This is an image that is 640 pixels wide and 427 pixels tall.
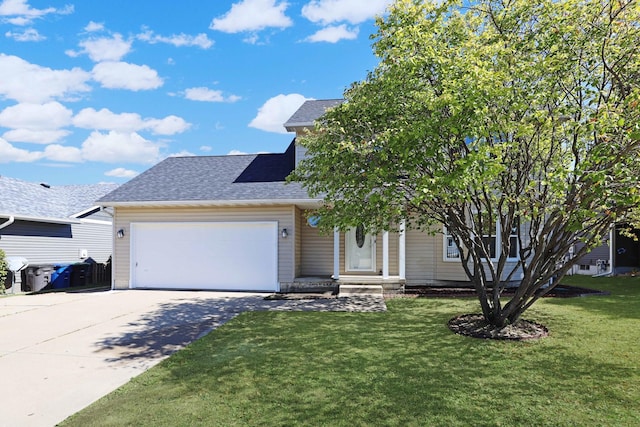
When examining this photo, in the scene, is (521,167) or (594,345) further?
(521,167)

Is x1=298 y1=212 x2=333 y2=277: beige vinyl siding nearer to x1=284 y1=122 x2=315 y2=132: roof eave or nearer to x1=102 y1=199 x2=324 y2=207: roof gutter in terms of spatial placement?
x1=102 y1=199 x2=324 y2=207: roof gutter

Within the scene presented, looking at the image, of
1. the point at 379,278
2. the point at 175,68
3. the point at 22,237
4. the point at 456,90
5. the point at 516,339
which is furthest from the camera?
the point at 175,68

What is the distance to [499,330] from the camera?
6.59 metres

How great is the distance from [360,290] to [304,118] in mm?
6283

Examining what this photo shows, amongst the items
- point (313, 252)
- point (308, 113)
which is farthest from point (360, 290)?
point (308, 113)

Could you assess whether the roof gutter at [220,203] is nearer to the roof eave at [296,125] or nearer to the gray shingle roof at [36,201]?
the gray shingle roof at [36,201]

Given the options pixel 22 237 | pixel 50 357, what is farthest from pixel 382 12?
pixel 22 237

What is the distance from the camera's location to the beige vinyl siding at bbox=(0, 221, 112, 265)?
1366 cm

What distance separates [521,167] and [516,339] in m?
3.10

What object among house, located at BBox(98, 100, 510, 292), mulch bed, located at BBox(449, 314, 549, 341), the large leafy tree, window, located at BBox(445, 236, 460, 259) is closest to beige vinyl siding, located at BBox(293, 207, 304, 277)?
house, located at BBox(98, 100, 510, 292)

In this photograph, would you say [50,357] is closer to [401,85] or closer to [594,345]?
[401,85]

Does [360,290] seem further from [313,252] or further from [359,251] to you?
[313,252]

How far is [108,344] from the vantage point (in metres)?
6.27

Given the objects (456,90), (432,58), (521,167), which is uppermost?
(432,58)
